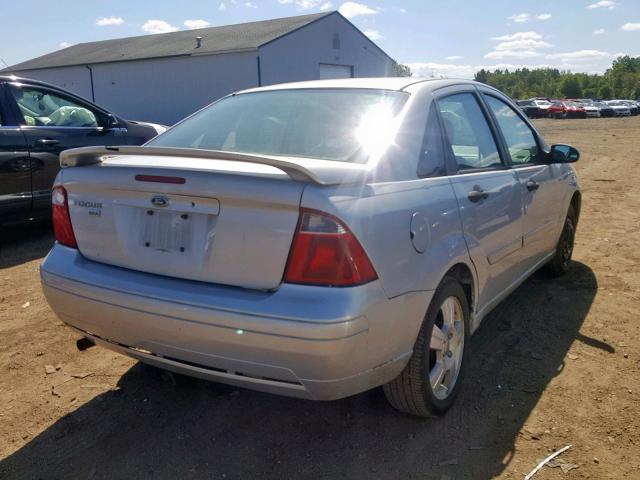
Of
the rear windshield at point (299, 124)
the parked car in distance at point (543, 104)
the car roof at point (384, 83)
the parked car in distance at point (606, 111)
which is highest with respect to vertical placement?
the car roof at point (384, 83)

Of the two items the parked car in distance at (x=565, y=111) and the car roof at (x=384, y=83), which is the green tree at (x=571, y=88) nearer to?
the parked car in distance at (x=565, y=111)

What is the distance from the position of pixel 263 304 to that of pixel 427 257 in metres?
0.78

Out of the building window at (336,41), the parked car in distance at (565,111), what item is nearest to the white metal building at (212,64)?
the building window at (336,41)

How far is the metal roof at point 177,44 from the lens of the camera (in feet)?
92.1

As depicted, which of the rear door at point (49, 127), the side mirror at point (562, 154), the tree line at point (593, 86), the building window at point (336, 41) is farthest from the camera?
the tree line at point (593, 86)

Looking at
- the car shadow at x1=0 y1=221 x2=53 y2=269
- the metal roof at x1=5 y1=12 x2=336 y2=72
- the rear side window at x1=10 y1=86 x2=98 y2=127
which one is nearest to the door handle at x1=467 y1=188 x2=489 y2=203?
the car shadow at x1=0 y1=221 x2=53 y2=269

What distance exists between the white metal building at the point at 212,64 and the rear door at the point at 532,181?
2333 centimetres

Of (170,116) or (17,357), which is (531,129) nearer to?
(17,357)

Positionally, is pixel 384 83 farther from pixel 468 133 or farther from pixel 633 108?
pixel 633 108

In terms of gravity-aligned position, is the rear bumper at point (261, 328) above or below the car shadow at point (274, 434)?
above

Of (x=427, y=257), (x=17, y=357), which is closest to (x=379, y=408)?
(x=427, y=257)

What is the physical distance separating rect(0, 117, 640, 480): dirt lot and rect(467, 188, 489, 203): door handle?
103 centimetres

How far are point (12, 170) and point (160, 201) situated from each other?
13.4ft

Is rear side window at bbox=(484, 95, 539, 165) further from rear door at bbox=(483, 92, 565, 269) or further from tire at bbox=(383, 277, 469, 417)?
tire at bbox=(383, 277, 469, 417)
